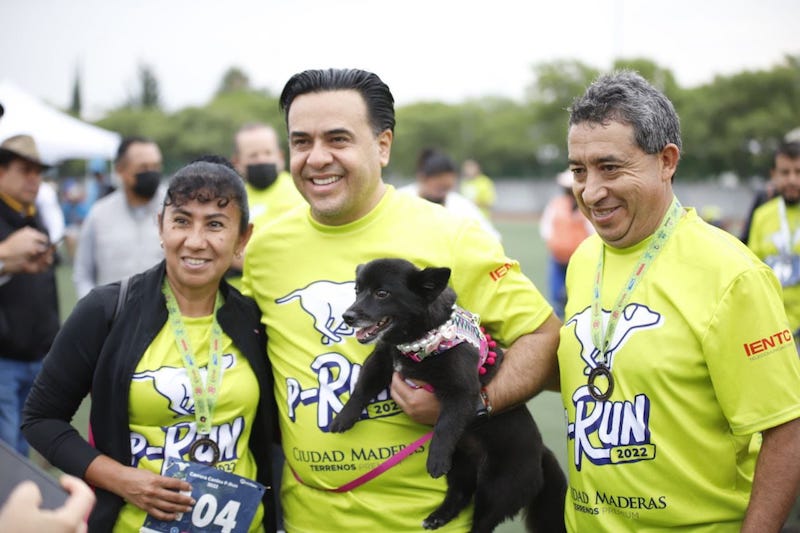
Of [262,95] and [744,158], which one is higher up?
[262,95]

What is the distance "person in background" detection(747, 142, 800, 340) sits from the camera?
5637mm

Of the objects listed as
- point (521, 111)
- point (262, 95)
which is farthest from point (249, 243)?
point (262, 95)

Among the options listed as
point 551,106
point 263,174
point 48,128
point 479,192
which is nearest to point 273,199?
point 263,174

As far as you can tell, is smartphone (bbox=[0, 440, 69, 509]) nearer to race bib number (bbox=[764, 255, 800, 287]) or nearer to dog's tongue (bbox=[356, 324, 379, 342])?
dog's tongue (bbox=[356, 324, 379, 342])

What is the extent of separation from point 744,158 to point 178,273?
49.7 meters

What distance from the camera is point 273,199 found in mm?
6191

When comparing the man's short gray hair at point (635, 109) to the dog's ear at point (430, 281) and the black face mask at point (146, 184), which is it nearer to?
the dog's ear at point (430, 281)

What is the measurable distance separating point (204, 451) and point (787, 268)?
5010mm

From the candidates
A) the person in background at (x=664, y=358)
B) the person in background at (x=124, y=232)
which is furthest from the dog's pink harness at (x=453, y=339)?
the person in background at (x=124, y=232)

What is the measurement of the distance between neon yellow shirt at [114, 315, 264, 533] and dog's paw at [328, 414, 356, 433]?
37cm

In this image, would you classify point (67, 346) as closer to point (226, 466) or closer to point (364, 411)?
point (226, 466)

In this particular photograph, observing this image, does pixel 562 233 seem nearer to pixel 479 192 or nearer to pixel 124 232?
pixel 124 232

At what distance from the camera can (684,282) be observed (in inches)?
87.4

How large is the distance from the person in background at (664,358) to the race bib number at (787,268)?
3810 millimetres
